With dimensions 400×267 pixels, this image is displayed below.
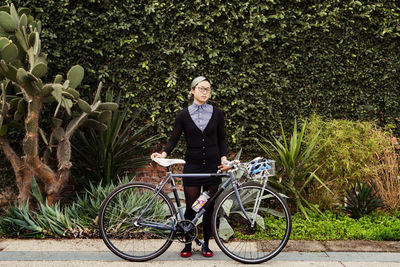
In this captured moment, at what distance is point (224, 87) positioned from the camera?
20.3ft

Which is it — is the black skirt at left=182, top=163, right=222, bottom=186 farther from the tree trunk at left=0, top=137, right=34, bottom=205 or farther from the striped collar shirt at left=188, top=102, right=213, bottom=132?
the tree trunk at left=0, top=137, right=34, bottom=205

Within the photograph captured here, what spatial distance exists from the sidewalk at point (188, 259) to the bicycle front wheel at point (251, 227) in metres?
0.13

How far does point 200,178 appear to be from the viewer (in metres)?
4.09

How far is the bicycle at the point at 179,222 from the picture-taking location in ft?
13.2

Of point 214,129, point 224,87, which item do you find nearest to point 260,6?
point 224,87

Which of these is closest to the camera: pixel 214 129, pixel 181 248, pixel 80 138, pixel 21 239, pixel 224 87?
pixel 214 129

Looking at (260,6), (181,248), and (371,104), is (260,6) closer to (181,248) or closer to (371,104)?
(371,104)

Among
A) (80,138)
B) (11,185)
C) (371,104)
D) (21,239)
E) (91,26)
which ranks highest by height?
(91,26)

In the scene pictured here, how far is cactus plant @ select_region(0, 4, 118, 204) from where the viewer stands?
15.6ft

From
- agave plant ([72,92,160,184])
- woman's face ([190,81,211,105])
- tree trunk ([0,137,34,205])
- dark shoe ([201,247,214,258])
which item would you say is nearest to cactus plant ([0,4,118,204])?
tree trunk ([0,137,34,205])

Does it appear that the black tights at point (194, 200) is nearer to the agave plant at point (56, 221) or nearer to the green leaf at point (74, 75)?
the agave plant at point (56, 221)

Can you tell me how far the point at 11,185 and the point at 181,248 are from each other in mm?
3080

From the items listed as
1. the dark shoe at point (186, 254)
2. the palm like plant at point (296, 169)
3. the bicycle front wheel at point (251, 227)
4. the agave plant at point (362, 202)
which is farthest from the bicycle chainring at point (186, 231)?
the agave plant at point (362, 202)

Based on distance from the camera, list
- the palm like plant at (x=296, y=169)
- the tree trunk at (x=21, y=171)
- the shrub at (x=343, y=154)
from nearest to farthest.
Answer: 1. the tree trunk at (x=21, y=171)
2. the palm like plant at (x=296, y=169)
3. the shrub at (x=343, y=154)
